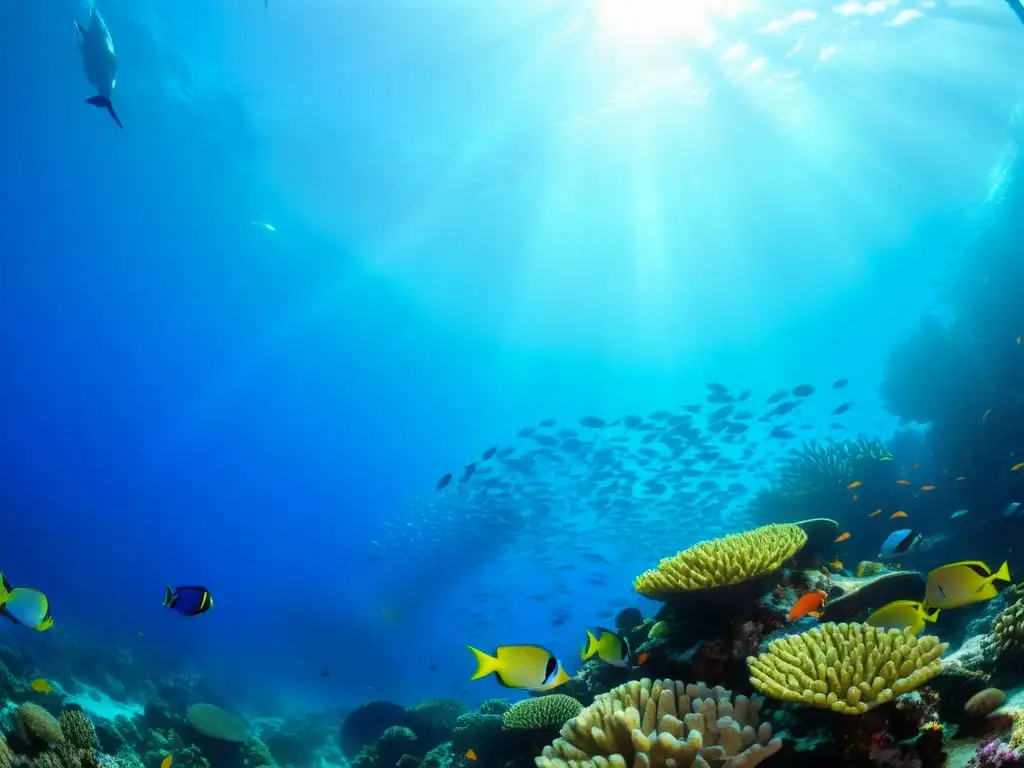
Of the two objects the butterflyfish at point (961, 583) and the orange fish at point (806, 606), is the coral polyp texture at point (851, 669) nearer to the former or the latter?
the orange fish at point (806, 606)

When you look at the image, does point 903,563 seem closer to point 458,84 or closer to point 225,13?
point 458,84

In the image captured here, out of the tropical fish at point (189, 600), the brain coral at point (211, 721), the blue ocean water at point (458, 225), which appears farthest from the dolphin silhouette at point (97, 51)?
the blue ocean water at point (458, 225)

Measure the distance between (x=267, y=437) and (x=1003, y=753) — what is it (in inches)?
2989

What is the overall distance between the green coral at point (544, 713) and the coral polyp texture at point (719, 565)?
1.93 meters

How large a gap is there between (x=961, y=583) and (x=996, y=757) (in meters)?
1.88

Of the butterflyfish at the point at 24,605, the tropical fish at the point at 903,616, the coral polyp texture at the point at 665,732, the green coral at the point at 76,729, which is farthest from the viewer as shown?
the green coral at the point at 76,729

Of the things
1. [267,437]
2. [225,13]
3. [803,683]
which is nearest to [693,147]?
[225,13]

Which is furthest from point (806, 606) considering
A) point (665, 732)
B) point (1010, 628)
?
point (665, 732)

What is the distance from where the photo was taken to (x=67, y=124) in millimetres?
27859

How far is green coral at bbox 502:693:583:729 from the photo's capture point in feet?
18.2

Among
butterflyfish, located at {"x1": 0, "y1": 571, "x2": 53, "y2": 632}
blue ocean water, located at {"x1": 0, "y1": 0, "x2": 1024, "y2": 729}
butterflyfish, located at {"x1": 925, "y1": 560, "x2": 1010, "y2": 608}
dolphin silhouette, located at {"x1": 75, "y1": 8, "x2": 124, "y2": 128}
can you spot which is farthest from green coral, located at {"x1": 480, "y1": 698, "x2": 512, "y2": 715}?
dolphin silhouette, located at {"x1": 75, "y1": 8, "x2": 124, "y2": 128}

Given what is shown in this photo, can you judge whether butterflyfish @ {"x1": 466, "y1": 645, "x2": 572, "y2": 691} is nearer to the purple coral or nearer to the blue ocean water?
the purple coral

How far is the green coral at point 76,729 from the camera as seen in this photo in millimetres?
5196

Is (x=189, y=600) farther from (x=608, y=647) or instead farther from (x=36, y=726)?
(x=608, y=647)
